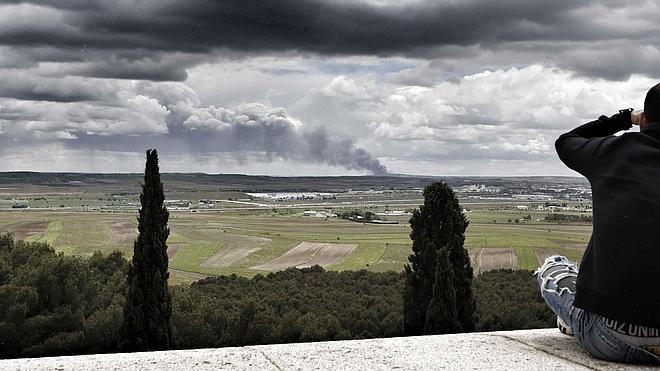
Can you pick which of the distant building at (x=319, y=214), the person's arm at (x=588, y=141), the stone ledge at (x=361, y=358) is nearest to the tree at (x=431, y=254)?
the person's arm at (x=588, y=141)

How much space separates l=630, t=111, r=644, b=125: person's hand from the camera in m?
3.33

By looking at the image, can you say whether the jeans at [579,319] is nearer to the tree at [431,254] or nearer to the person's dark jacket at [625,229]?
the person's dark jacket at [625,229]

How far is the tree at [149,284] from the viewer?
1119 cm

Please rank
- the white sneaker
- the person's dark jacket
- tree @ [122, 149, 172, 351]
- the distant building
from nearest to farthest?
the person's dark jacket
the white sneaker
tree @ [122, 149, 172, 351]
the distant building

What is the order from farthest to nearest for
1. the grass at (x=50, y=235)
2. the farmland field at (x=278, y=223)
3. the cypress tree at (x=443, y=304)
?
the farmland field at (x=278, y=223), the grass at (x=50, y=235), the cypress tree at (x=443, y=304)

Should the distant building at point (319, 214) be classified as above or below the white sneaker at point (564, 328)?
below

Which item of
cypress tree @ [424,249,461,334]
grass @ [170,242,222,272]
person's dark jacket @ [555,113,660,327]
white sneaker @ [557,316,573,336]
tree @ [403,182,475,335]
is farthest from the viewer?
grass @ [170,242,222,272]

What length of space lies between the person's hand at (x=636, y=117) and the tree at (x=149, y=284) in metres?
9.05

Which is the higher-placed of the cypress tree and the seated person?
the seated person

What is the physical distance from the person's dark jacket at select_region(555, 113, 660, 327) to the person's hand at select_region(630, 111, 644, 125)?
0.25 metres

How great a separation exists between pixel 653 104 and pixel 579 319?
105 cm

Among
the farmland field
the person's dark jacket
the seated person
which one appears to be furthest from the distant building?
the person's dark jacket

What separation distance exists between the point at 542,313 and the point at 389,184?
3866 cm

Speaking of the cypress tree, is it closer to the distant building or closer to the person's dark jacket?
the person's dark jacket
